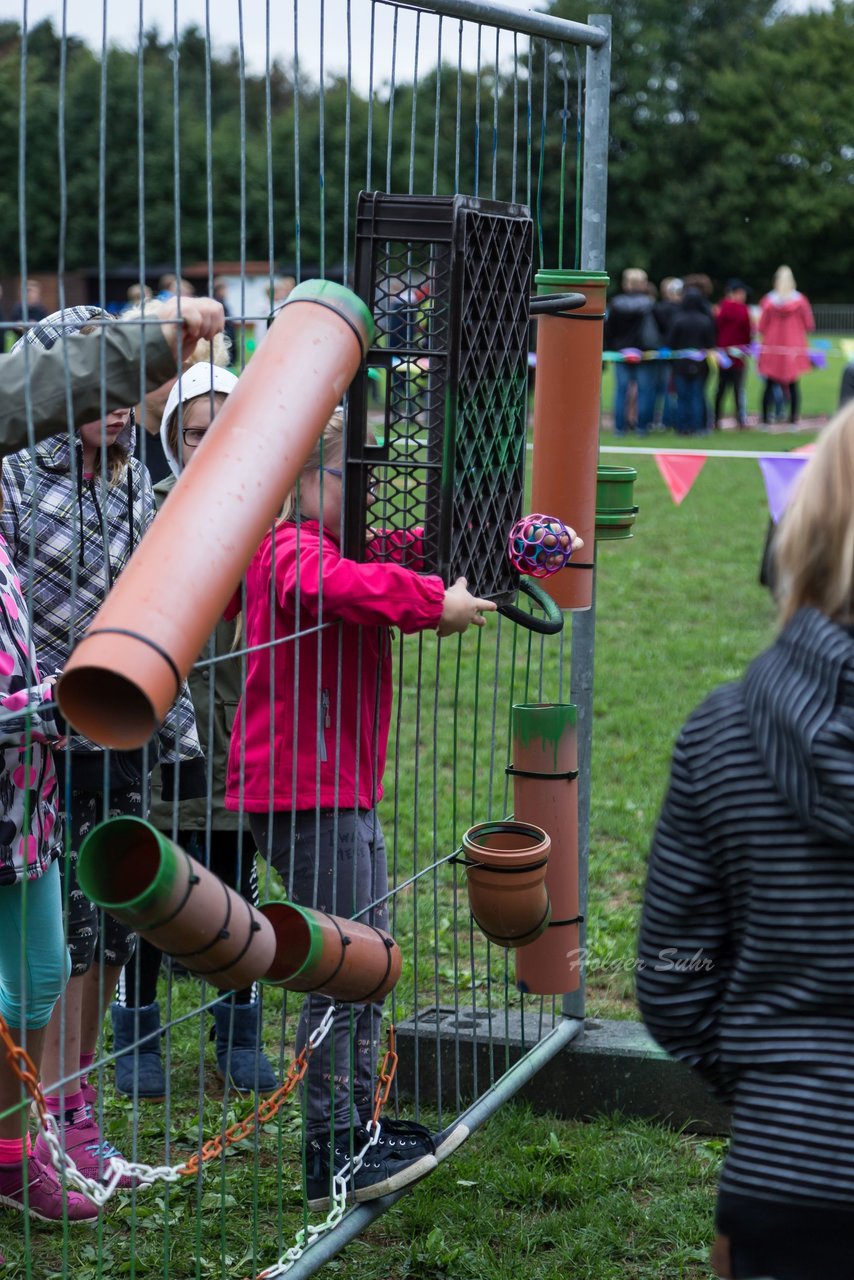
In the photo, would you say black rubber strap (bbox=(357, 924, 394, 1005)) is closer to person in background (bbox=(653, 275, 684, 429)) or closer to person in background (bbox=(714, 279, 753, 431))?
person in background (bbox=(653, 275, 684, 429))

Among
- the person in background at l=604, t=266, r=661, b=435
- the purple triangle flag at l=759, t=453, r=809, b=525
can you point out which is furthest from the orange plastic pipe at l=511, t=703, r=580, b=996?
the person in background at l=604, t=266, r=661, b=435

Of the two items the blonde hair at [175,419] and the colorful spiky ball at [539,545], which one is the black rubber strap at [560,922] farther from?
the blonde hair at [175,419]

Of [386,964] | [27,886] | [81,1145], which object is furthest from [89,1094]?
[386,964]

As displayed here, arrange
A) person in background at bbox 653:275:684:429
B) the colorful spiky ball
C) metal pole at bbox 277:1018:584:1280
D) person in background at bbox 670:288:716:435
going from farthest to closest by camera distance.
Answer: person in background at bbox 653:275:684:429 → person in background at bbox 670:288:716:435 → the colorful spiky ball → metal pole at bbox 277:1018:584:1280

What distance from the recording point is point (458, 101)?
2547mm

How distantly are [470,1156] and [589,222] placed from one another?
220cm

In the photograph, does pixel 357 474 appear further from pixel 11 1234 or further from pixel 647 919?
pixel 11 1234

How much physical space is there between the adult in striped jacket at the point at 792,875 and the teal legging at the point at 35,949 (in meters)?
1.45

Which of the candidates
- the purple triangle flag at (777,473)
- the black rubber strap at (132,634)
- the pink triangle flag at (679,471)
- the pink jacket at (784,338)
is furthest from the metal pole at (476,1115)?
the pink jacket at (784,338)

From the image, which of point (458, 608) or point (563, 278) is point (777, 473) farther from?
point (458, 608)

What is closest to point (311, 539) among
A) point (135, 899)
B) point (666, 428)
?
point (135, 899)

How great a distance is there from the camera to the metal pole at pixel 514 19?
2.69 m

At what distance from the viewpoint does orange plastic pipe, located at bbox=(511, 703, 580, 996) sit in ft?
10.7

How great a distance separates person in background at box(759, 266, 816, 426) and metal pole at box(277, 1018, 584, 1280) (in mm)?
16908
